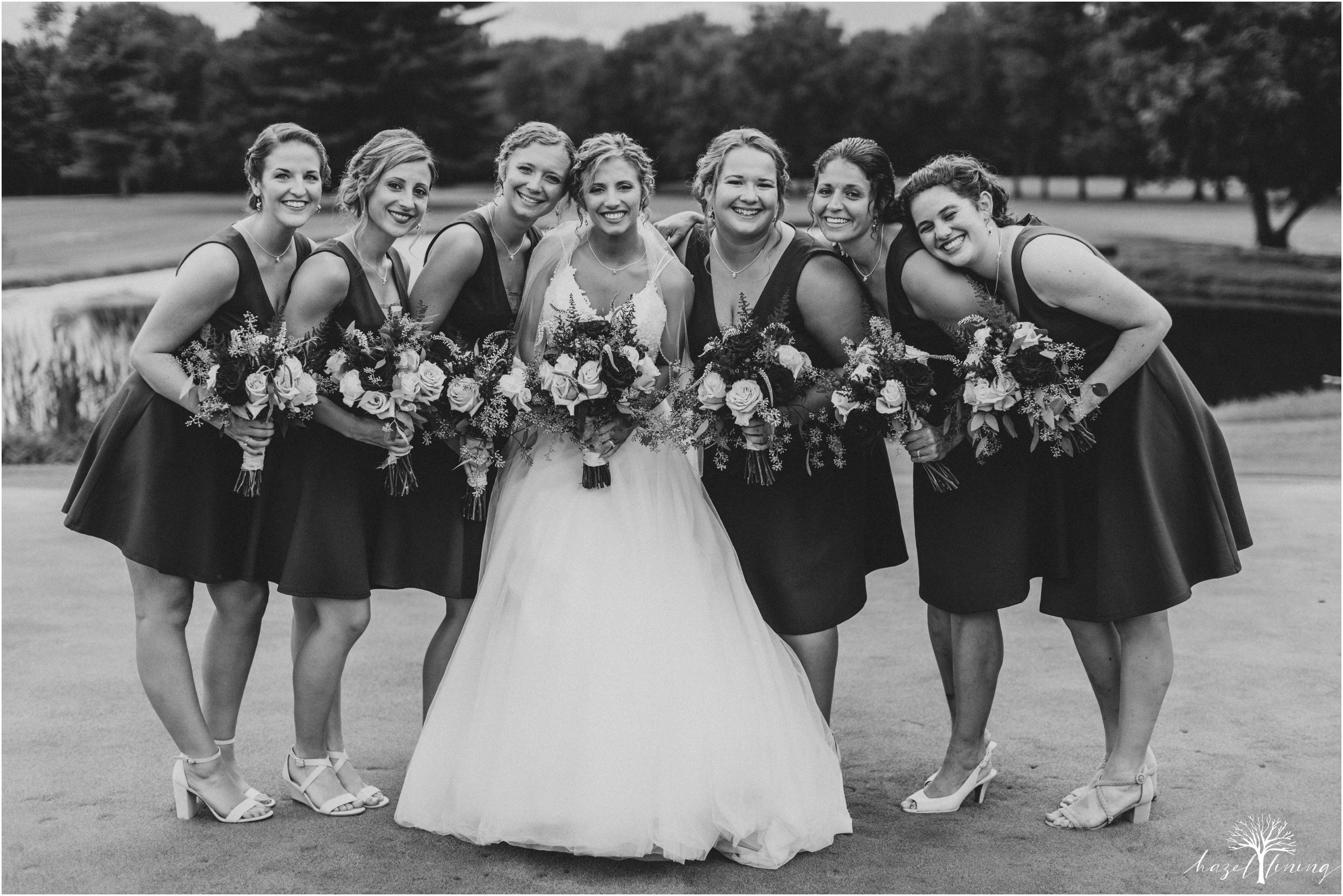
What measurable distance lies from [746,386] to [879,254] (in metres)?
0.96

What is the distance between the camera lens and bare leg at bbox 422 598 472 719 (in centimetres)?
457

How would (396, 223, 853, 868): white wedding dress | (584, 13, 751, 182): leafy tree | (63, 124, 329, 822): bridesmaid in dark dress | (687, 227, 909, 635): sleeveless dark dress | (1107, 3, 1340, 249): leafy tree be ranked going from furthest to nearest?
(584, 13, 751, 182): leafy tree < (1107, 3, 1340, 249): leafy tree < (687, 227, 909, 635): sleeveless dark dress < (63, 124, 329, 822): bridesmaid in dark dress < (396, 223, 853, 868): white wedding dress

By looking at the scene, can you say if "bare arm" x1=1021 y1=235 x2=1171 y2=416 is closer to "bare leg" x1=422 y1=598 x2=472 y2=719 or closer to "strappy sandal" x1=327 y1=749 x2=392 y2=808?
"bare leg" x1=422 y1=598 x2=472 y2=719

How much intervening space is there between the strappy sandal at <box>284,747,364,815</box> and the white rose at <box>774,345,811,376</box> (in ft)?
7.32

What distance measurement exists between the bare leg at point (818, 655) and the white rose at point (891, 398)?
941 mm

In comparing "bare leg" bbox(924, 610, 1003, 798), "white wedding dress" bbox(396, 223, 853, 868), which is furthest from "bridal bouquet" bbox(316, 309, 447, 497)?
"bare leg" bbox(924, 610, 1003, 798)

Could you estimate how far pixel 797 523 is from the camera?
445 cm

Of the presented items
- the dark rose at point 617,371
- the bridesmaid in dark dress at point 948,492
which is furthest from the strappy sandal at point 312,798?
the bridesmaid in dark dress at point 948,492

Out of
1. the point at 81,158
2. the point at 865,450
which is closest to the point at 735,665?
the point at 865,450

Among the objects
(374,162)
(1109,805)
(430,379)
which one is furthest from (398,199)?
(1109,805)

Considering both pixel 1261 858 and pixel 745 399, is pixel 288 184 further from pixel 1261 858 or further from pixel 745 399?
pixel 1261 858

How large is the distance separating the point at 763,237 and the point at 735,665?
162 centimetres

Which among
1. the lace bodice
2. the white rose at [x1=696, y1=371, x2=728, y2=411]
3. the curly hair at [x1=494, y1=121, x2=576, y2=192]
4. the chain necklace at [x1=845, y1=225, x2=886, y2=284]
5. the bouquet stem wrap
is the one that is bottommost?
the bouquet stem wrap

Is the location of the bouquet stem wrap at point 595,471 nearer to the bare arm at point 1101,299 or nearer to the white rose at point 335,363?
the white rose at point 335,363
